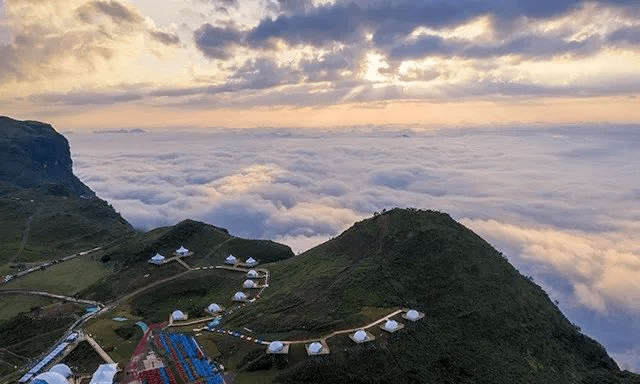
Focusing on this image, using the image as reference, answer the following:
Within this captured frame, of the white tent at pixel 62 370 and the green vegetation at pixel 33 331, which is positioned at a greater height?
the white tent at pixel 62 370

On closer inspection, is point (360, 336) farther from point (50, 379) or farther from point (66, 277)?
point (66, 277)

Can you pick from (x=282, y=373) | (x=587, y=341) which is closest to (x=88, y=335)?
(x=282, y=373)

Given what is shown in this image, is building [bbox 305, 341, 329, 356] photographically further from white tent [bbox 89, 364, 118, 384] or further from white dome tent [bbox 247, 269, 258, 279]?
white dome tent [bbox 247, 269, 258, 279]

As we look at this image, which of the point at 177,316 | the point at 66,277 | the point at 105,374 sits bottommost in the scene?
the point at 66,277

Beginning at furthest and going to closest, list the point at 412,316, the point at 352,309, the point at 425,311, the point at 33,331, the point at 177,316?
the point at 33,331 < the point at 177,316 < the point at 425,311 < the point at 352,309 < the point at 412,316

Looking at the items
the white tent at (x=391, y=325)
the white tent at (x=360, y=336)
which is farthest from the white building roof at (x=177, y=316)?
the white tent at (x=391, y=325)

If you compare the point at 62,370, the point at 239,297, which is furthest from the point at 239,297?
the point at 62,370

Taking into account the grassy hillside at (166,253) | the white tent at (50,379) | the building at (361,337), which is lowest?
the grassy hillside at (166,253)

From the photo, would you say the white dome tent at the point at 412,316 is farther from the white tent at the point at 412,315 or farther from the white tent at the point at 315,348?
the white tent at the point at 315,348

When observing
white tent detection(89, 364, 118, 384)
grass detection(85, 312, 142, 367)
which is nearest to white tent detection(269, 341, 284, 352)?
white tent detection(89, 364, 118, 384)
